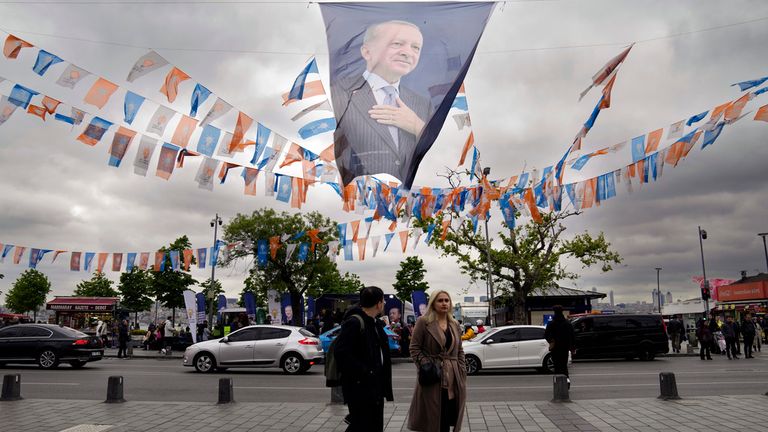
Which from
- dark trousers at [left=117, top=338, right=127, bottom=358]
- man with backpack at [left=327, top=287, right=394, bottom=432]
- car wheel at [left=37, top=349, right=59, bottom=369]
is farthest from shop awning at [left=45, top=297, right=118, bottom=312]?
man with backpack at [left=327, top=287, right=394, bottom=432]

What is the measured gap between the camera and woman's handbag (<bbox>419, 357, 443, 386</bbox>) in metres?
5.68

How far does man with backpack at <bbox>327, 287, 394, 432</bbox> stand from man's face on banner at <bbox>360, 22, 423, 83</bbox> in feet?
14.8

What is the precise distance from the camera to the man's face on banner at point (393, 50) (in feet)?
29.3

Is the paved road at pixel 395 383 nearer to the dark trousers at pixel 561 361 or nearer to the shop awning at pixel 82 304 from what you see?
the dark trousers at pixel 561 361

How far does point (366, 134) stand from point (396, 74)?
1000 mm

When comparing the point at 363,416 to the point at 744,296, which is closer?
the point at 363,416

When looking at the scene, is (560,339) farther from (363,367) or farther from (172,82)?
(172,82)

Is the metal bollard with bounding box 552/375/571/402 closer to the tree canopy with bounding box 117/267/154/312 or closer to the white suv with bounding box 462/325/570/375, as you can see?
the white suv with bounding box 462/325/570/375

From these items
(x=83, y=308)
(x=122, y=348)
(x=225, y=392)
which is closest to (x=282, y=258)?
(x=83, y=308)

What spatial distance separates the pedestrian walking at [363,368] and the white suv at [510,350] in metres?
12.8

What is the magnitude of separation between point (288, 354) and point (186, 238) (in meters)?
53.0

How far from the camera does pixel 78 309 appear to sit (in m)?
38.6

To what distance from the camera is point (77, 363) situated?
19250mm

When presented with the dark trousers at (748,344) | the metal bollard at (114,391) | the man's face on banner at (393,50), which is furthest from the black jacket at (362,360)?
the dark trousers at (748,344)
